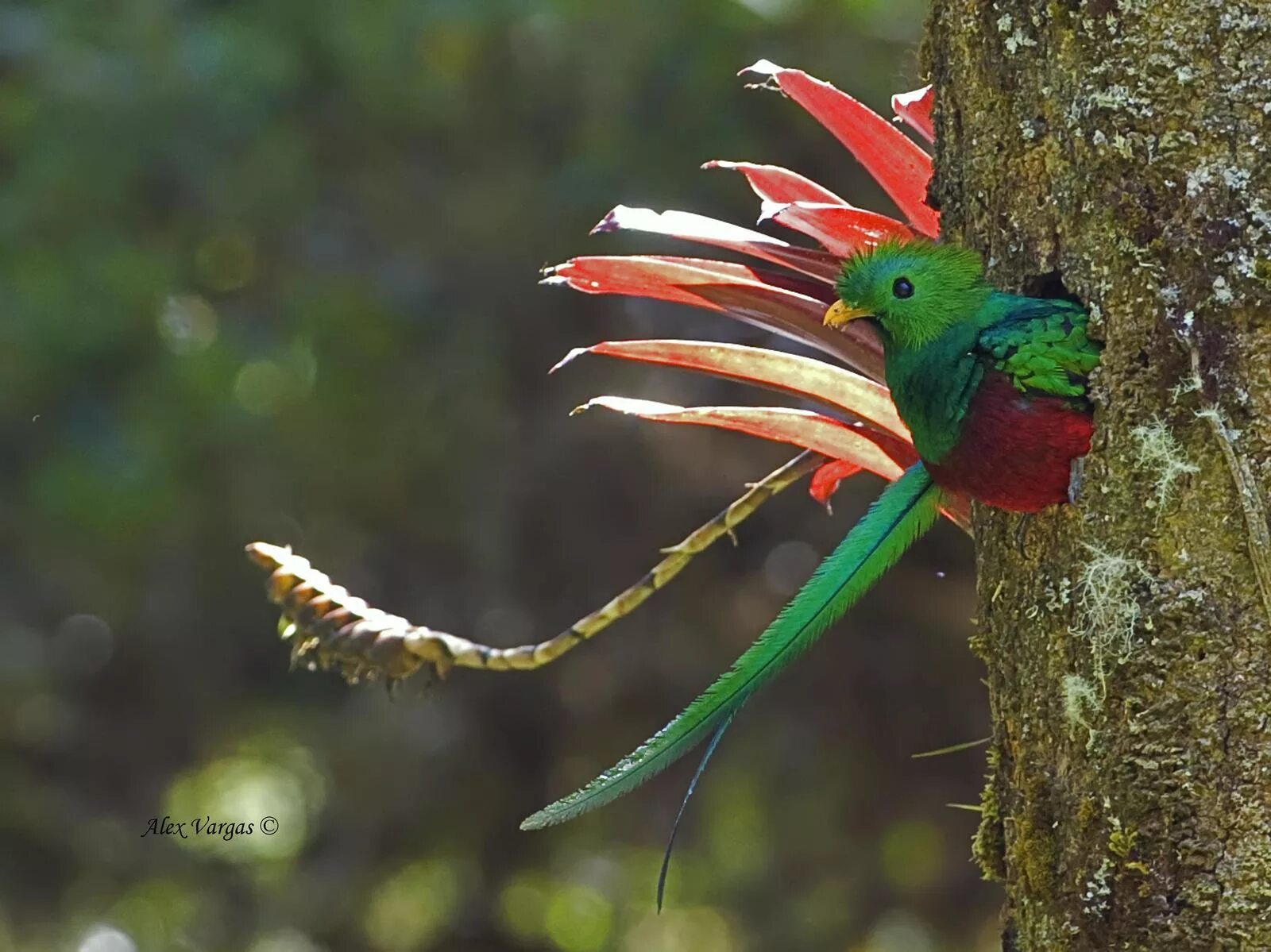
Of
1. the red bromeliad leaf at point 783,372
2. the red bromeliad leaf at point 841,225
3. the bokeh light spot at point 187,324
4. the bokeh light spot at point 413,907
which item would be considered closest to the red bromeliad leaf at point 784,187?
the red bromeliad leaf at point 841,225

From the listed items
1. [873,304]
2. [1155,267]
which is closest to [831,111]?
[873,304]

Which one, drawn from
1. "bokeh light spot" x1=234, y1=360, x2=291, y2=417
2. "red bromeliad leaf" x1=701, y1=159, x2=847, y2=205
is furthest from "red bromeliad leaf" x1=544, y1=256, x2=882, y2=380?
"bokeh light spot" x1=234, y1=360, x2=291, y2=417

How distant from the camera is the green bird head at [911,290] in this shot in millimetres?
1614

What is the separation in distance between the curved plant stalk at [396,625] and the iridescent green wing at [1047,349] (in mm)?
433

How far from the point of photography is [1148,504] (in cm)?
147

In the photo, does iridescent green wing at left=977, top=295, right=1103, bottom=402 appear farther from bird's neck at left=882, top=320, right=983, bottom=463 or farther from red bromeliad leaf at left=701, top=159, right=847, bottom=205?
red bromeliad leaf at left=701, top=159, right=847, bottom=205

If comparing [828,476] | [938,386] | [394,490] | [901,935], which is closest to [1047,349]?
[938,386]

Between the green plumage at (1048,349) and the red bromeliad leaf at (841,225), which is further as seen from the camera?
the red bromeliad leaf at (841,225)

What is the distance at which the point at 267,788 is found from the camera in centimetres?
530

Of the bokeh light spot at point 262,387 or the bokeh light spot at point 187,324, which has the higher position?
the bokeh light spot at point 187,324

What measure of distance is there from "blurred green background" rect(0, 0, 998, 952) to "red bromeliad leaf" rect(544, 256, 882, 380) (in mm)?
2663

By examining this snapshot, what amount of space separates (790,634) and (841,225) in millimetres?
491

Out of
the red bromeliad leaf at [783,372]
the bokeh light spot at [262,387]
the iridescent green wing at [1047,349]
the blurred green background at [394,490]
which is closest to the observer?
the iridescent green wing at [1047,349]

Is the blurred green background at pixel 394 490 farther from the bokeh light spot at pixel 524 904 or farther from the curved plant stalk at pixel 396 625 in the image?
the curved plant stalk at pixel 396 625
